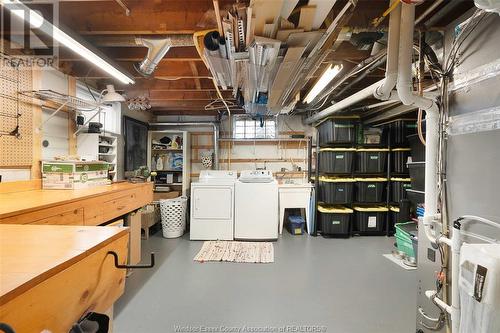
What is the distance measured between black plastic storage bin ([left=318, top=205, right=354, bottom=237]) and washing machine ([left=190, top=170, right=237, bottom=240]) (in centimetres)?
158

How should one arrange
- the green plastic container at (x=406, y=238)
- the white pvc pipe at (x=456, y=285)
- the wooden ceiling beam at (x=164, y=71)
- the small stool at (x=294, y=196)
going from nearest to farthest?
the white pvc pipe at (x=456, y=285) < the wooden ceiling beam at (x=164, y=71) < the green plastic container at (x=406, y=238) < the small stool at (x=294, y=196)

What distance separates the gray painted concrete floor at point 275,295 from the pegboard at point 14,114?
5.19ft

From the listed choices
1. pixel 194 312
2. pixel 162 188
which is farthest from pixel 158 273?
pixel 162 188

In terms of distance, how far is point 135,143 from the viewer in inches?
171

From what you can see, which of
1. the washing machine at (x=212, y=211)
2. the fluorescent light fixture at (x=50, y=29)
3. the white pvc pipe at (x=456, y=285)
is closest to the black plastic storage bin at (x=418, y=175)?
the white pvc pipe at (x=456, y=285)

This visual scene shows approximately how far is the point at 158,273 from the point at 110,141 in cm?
209

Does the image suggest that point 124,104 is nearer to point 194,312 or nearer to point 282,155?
point 282,155

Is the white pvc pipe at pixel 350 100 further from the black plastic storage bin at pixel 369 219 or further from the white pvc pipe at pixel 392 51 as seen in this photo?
the black plastic storage bin at pixel 369 219

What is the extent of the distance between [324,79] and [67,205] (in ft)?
8.63

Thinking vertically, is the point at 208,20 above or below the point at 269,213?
above

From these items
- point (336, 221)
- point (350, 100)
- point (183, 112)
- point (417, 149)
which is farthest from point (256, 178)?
point (417, 149)

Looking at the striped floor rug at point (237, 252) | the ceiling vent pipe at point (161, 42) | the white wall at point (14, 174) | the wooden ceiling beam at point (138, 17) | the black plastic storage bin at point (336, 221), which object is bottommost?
the striped floor rug at point (237, 252)

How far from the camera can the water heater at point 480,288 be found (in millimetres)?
934

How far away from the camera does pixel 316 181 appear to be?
4309 mm
